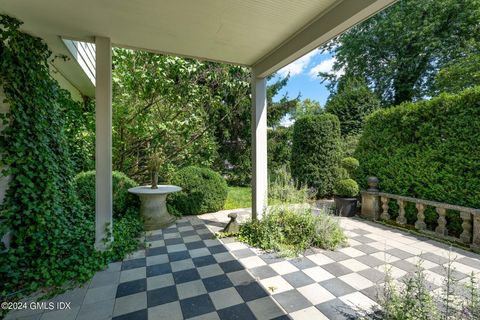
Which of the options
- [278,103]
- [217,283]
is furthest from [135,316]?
[278,103]

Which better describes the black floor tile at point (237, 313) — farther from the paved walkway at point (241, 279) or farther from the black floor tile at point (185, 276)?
the black floor tile at point (185, 276)

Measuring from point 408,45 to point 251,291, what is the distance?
14.3 metres

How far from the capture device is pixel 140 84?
4.67m

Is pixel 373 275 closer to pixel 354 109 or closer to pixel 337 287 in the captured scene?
pixel 337 287

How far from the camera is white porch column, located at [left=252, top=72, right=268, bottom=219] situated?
135 inches

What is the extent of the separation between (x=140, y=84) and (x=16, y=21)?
2.56 metres

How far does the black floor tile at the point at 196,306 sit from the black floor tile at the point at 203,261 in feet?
1.90

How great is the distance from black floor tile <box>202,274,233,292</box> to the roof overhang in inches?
104

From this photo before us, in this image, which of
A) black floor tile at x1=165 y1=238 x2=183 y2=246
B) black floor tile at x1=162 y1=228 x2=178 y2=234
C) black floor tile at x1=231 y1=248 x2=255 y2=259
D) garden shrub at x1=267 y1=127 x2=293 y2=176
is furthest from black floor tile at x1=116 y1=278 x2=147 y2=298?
garden shrub at x1=267 y1=127 x2=293 y2=176

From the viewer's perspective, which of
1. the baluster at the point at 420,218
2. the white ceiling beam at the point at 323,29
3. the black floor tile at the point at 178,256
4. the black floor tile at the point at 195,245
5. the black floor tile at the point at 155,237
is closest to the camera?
the white ceiling beam at the point at 323,29

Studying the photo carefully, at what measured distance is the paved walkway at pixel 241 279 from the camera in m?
1.77

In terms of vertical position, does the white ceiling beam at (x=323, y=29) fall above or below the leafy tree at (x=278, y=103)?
below

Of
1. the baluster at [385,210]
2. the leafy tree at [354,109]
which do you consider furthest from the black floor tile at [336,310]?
the leafy tree at [354,109]

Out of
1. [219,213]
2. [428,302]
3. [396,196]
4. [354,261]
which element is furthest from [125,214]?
[396,196]
